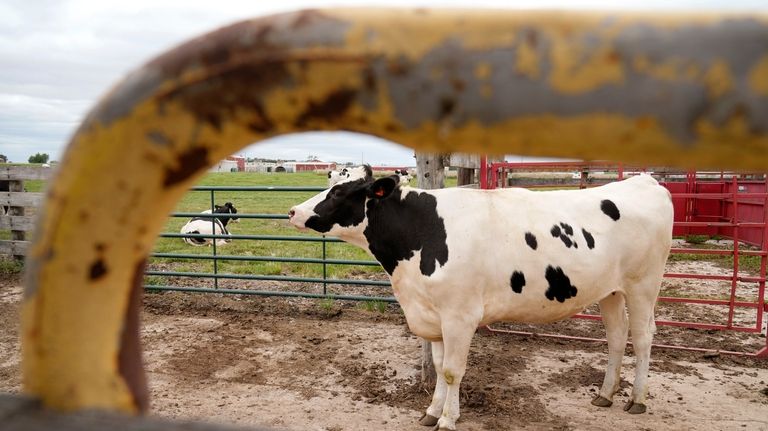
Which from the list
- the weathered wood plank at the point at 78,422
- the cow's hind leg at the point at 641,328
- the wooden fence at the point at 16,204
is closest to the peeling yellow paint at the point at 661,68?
the weathered wood plank at the point at 78,422

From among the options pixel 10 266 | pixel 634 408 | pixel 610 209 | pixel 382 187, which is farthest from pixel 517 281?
pixel 10 266

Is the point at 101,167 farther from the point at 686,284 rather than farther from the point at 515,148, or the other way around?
the point at 686,284

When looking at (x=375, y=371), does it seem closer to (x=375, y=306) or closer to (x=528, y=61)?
(x=375, y=306)

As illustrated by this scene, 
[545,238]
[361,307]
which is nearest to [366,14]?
[545,238]

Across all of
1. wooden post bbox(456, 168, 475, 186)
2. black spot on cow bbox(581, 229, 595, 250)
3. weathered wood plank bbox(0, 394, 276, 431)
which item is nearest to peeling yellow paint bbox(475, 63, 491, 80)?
weathered wood plank bbox(0, 394, 276, 431)

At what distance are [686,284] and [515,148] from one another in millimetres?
7394

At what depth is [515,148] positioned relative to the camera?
447 millimetres

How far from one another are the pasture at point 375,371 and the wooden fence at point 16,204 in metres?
1.66

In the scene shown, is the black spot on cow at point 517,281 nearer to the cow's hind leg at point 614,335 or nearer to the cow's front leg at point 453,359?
the cow's front leg at point 453,359

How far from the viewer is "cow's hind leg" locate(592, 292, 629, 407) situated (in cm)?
374

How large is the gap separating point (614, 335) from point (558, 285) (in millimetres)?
926

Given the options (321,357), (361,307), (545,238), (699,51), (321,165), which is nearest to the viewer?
(699,51)

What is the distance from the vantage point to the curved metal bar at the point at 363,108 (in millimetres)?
389

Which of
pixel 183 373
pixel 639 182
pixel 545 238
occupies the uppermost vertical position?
pixel 639 182
